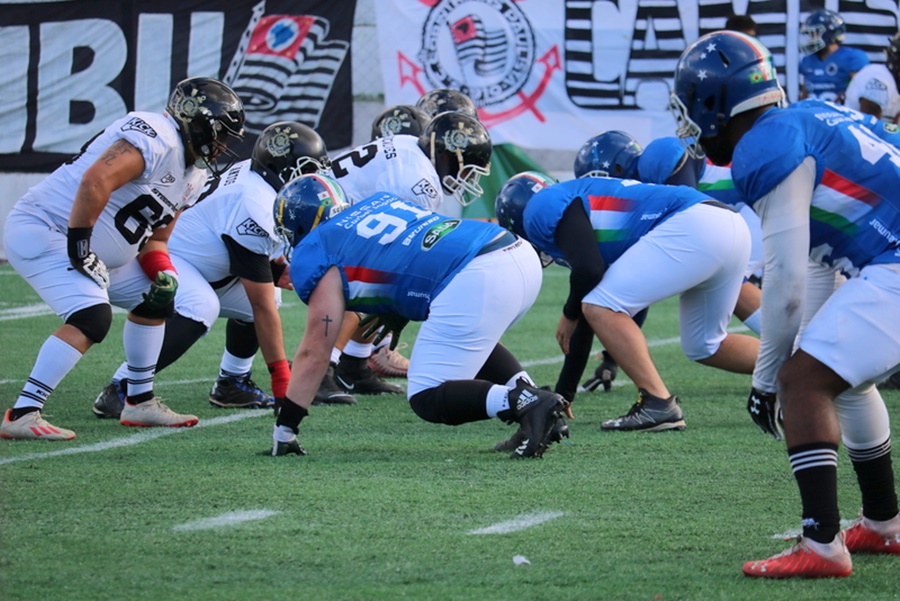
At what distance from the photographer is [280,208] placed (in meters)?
5.44

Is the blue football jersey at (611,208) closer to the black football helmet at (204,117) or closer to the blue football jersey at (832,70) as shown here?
the black football helmet at (204,117)

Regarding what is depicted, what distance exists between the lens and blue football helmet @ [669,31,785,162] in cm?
379

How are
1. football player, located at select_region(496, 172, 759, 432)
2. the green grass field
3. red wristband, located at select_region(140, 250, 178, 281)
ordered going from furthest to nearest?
red wristband, located at select_region(140, 250, 178, 281), football player, located at select_region(496, 172, 759, 432), the green grass field

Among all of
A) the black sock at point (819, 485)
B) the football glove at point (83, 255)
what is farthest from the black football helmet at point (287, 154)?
the black sock at point (819, 485)

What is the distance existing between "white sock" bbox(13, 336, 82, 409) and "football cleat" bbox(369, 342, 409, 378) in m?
2.64

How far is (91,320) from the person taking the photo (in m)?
5.73

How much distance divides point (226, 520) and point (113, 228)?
85.2 inches

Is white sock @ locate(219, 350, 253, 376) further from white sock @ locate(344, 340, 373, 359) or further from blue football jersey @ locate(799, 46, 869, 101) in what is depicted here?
blue football jersey @ locate(799, 46, 869, 101)

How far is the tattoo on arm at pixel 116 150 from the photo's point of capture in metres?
5.63

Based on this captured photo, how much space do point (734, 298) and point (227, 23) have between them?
8146mm

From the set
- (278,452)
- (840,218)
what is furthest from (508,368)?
(840,218)

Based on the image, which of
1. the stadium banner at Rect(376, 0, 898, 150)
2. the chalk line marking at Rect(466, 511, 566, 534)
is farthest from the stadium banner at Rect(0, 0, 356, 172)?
the chalk line marking at Rect(466, 511, 566, 534)

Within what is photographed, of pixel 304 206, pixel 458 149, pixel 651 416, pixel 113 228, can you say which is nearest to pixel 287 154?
pixel 458 149

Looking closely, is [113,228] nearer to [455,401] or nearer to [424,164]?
[424,164]
